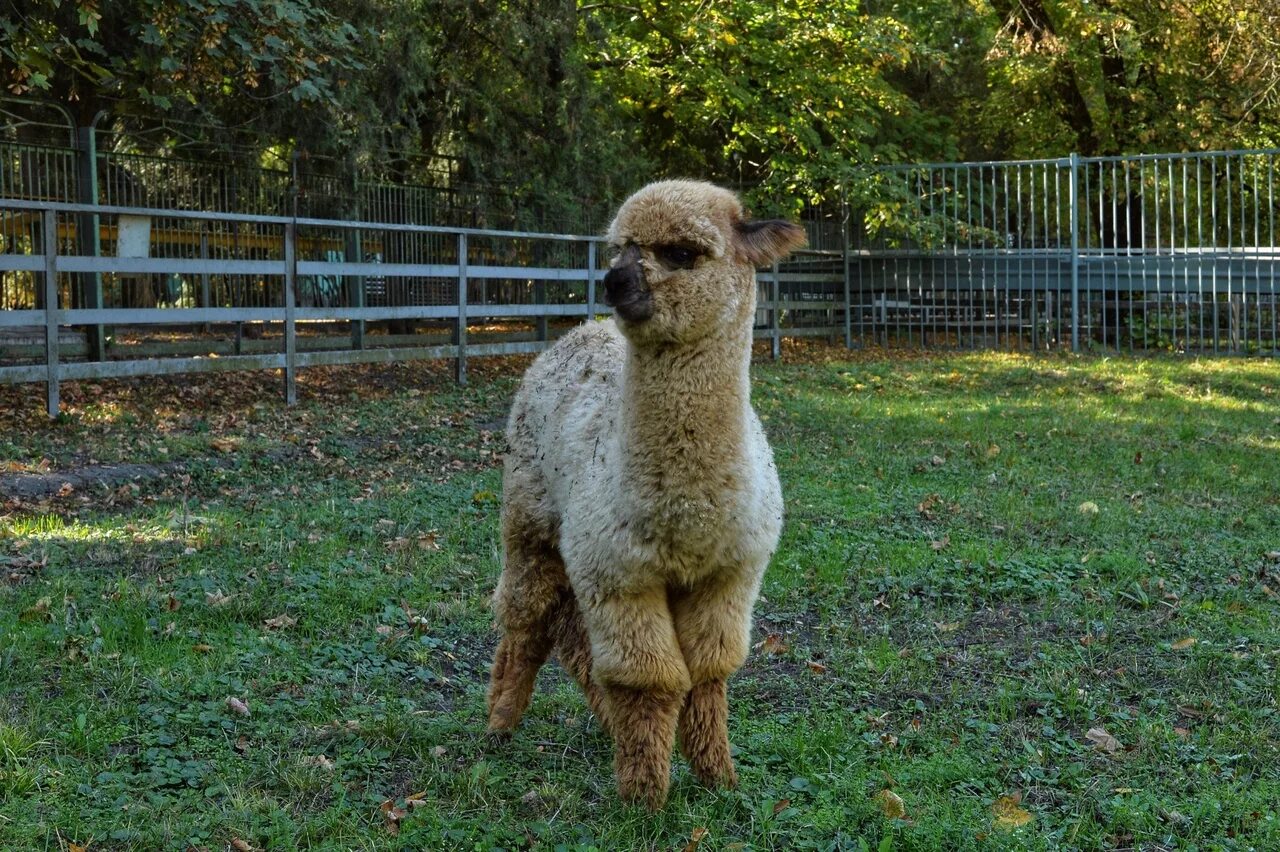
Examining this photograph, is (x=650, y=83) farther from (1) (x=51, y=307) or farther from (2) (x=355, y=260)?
(1) (x=51, y=307)

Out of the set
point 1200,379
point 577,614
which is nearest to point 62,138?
point 577,614

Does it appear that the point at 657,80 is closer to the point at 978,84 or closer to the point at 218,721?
the point at 978,84

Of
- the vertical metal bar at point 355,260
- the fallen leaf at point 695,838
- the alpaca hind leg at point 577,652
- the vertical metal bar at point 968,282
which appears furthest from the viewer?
the vertical metal bar at point 968,282

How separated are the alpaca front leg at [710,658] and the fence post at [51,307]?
8.13 meters

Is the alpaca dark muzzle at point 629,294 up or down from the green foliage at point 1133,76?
down

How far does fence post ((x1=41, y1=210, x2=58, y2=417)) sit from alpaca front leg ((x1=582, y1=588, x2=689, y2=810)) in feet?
26.4

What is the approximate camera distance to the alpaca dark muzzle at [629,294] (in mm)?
3732

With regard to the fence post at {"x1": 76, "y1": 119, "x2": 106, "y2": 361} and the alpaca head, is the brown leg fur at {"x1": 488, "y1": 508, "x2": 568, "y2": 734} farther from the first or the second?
the fence post at {"x1": 76, "y1": 119, "x2": 106, "y2": 361}

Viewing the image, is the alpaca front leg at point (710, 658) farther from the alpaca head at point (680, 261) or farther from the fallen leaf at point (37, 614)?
the fallen leaf at point (37, 614)

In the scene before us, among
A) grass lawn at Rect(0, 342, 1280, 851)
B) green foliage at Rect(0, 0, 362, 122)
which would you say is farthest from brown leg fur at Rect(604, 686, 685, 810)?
green foliage at Rect(0, 0, 362, 122)

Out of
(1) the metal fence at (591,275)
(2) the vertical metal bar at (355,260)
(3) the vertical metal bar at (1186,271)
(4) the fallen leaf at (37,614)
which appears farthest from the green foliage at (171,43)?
(3) the vertical metal bar at (1186,271)

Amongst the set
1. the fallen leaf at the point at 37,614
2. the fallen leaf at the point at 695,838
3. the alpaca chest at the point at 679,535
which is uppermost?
the alpaca chest at the point at 679,535

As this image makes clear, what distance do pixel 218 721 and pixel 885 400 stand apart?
1036 cm

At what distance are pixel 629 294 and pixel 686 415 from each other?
1.27 feet
